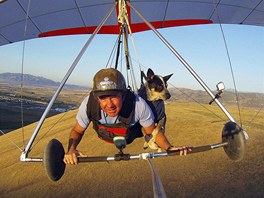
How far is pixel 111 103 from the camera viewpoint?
363 cm

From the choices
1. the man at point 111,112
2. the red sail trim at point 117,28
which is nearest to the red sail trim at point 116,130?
the man at point 111,112

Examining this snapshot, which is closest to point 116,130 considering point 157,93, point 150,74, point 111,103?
point 111,103

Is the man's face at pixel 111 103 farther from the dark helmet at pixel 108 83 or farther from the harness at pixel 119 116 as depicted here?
the harness at pixel 119 116

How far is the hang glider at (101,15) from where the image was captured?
8.97 m

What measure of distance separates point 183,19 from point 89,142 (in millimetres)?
9153

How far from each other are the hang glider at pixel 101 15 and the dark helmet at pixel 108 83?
581cm

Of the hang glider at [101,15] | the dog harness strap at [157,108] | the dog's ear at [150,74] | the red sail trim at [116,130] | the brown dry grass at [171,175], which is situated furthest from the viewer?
the brown dry grass at [171,175]

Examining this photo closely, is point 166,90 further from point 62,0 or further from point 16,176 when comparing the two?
point 16,176

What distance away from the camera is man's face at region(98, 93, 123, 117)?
141 inches

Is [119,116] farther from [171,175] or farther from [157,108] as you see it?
[171,175]

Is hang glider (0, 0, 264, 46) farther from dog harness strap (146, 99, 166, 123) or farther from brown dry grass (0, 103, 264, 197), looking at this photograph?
brown dry grass (0, 103, 264, 197)

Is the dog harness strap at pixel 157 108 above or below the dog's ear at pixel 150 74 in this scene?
below

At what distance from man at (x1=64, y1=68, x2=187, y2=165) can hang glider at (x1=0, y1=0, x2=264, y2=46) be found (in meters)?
5.66

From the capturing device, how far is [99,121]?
13.4ft
